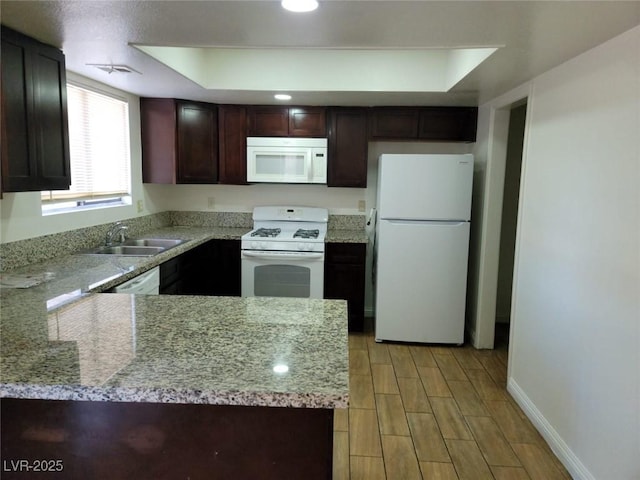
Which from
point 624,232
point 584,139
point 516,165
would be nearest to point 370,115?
point 516,165

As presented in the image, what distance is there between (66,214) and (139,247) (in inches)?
21.9

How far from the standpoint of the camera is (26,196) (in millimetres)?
2484

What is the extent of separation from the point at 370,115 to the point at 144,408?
327cm

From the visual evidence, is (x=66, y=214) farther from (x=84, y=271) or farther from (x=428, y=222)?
(x=428, y=222)

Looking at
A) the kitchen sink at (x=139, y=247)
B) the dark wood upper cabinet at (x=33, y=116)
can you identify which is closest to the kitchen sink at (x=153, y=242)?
the kitchen sink at (x=139, y=247)

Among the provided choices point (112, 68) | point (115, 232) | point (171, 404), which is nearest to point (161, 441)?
point (171, 404)

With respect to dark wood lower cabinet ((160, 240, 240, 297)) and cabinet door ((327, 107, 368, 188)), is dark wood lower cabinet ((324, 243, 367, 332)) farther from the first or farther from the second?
dark wood lower cabinet ((160, 240, 240, 297))

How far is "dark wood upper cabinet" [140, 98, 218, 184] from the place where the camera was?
149 inches

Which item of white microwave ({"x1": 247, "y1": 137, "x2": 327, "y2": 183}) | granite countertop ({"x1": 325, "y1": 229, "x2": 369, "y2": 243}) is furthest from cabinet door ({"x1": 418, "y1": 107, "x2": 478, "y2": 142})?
granite countertop ({"x1": 325, "y1": 229, "x2": 369, "y2": 243})

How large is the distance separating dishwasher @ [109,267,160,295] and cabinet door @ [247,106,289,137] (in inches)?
66.4

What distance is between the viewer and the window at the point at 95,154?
293 centimetres

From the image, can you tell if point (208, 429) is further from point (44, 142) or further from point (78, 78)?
point (78, 78)

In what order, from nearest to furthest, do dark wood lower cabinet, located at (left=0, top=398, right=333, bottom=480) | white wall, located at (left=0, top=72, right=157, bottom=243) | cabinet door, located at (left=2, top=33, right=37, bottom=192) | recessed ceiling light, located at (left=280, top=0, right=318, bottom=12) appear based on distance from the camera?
1. dark wood lower cabinet, located at (left=0, top=398, right=333, bottom=480)
2. recessed ceiling light, located at (left=280, top=0, right=318, bottom=12)
3. cabinet door, located at (left=2, top=33, right=37, bottom=192)
4. white wall, located at (left=0, top=72, right=157, bottom=243)

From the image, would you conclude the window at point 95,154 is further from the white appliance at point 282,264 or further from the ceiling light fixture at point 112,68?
→ the white appliance at point 282,264
